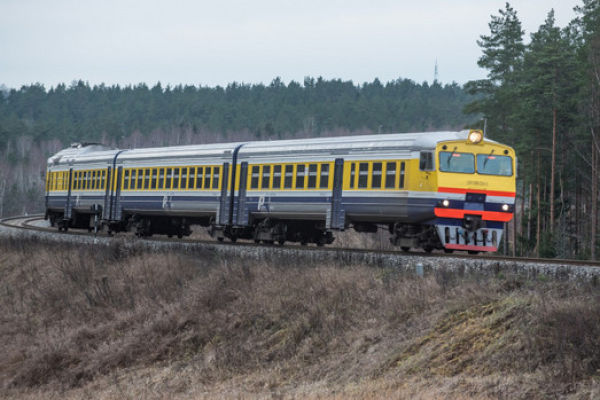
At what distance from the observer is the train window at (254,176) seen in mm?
26078

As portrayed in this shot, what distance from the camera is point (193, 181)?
29172mm

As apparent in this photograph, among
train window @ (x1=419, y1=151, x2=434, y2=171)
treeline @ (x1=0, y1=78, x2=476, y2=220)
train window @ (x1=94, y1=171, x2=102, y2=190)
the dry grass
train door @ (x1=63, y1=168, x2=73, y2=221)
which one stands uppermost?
treeline @ (x1=0, y1=78, x2=476, y2=220)

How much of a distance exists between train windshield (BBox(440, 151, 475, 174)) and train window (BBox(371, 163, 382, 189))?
1.64m

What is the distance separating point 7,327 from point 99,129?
125m

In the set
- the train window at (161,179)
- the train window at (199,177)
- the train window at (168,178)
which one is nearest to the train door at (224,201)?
the train window at (199,177)

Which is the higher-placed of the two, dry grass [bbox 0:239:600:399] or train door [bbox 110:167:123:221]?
train door [bbox 110:167:123:221]

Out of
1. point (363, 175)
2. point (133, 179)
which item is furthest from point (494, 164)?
point (133, 179)

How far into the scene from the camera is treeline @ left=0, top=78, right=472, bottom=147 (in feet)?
465

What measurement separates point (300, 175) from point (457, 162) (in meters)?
4.91

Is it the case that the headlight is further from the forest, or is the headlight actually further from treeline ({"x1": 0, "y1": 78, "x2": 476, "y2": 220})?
treeline ({"x1": 0, "y1": 78, "x2": 476, "y2": 220})

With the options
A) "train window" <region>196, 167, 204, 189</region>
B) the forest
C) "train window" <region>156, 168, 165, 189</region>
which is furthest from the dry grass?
the forest

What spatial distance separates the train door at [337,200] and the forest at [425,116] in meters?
16.7

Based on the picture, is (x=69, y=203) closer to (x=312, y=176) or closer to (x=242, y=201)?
(x=242, y=201)

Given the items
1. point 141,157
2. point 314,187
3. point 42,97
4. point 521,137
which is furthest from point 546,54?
point 42,97
